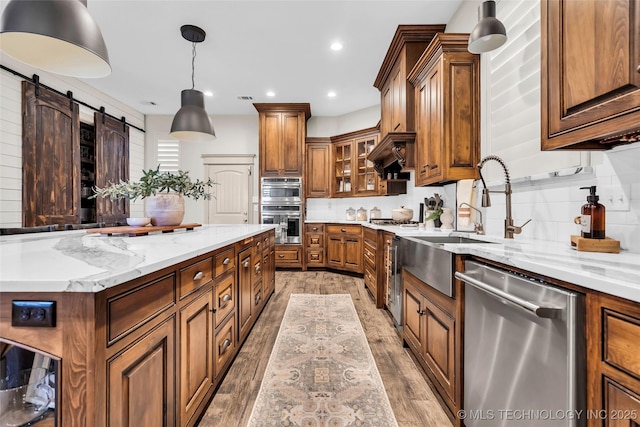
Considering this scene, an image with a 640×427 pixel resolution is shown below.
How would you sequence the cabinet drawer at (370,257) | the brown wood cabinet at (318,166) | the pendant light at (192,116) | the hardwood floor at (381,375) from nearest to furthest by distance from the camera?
1. the hardwood floor at (381,375)
2. the pendant light at (192,116)
3. the cabinet drawer at (370,257)
4. the brown wood cabinet at (318,166)

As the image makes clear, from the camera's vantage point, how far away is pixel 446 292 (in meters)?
1.53

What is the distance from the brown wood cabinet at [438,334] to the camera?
1456 millimetres

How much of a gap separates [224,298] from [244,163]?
462 centimetres

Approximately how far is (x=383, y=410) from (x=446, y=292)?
74cm

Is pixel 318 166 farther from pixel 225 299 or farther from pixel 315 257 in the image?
pixel 225 299

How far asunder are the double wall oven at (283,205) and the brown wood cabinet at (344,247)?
64cm

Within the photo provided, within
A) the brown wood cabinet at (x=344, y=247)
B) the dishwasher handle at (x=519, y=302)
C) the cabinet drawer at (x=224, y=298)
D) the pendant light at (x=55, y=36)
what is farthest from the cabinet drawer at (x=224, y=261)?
the brown wood cabinet at (x=344, y=247)

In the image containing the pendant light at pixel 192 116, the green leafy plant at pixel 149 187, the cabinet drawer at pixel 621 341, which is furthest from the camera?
the pendant light at pixel 192 116

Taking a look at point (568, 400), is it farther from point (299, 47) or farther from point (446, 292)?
point (299, 47)

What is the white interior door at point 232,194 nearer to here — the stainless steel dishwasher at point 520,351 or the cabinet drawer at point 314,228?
the cabinet drawer at point 314,228

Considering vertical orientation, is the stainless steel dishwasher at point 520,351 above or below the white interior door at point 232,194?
below

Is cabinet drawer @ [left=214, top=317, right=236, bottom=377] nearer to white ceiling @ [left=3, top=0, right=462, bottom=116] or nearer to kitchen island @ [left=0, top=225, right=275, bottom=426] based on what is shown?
kitchen island @ [left=0, top=225, right=275, bottom=426]

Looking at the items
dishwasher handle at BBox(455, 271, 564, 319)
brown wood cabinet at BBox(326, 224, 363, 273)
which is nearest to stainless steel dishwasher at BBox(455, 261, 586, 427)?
dishwasher handle at BBox(455, 271, 564, 319)

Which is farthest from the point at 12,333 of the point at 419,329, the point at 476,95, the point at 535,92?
the point at 476,95
